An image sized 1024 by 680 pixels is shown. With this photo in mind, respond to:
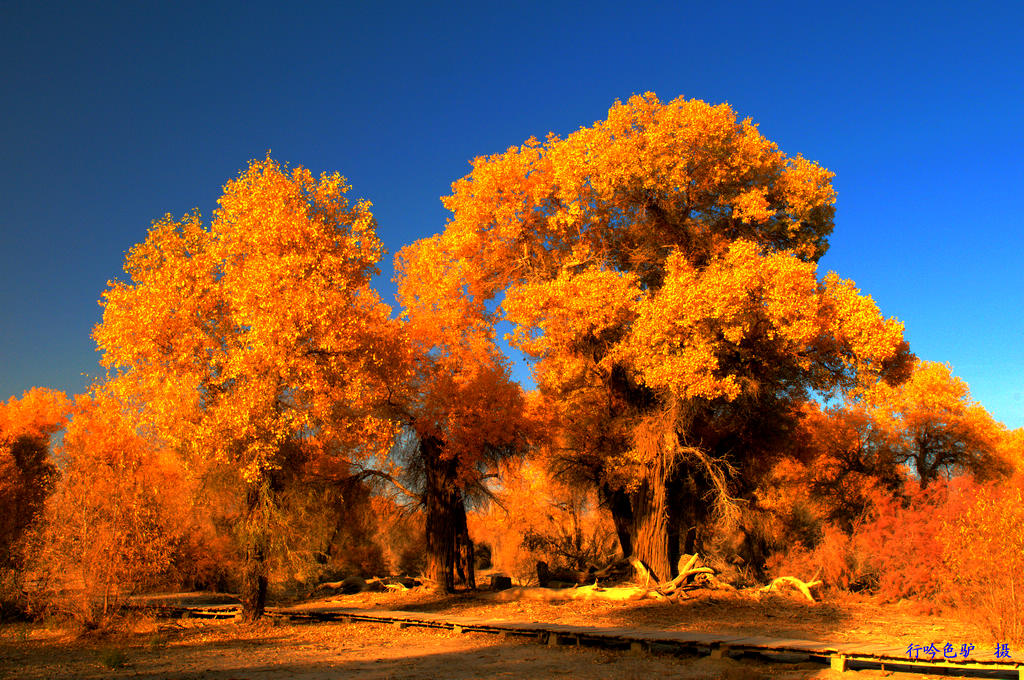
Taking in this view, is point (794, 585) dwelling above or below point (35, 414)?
below

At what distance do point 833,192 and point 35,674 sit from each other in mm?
20713

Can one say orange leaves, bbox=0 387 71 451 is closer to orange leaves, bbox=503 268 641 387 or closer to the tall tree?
the tall tree

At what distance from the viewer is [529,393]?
24875mm

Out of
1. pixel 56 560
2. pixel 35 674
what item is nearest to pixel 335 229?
pixel 56 560

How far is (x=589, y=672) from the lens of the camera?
33.2ft

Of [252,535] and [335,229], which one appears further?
[335,229]

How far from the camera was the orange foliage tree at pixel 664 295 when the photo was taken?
55.1 feet

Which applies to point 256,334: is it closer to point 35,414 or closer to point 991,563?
point 991,563

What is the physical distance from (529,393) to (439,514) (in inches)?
228

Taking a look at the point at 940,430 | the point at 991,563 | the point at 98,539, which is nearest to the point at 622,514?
the point at 991,563

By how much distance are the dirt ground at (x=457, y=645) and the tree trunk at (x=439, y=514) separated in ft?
8.59

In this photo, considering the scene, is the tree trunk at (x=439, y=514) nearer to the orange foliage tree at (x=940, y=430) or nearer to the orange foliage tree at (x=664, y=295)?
the orange foliage tree at (x=664, y=295)

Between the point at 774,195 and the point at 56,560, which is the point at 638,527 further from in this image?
the point at 56,560

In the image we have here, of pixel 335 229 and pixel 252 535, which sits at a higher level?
pixel 335 229
